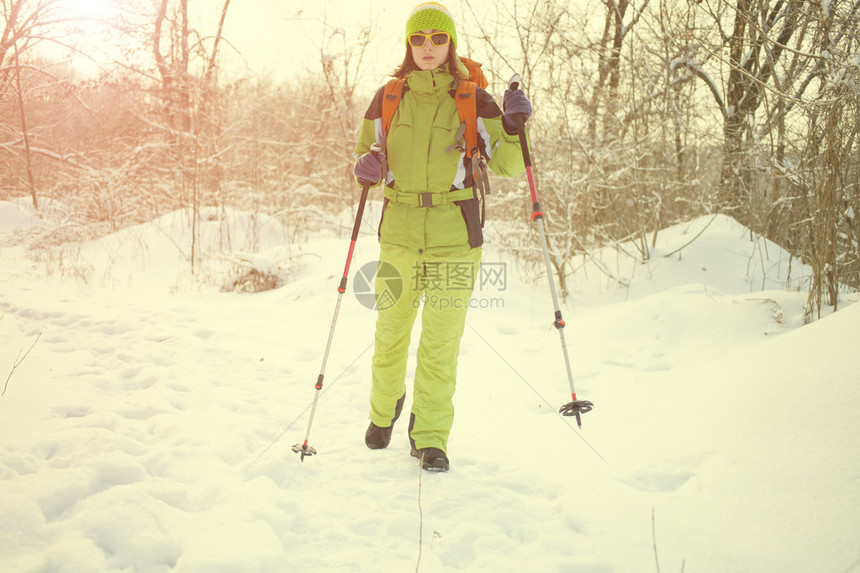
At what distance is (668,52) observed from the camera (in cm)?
584

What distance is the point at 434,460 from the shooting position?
2.64 meters

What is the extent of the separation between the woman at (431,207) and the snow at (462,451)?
41 centimetres

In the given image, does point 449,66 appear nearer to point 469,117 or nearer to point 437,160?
point 469,117

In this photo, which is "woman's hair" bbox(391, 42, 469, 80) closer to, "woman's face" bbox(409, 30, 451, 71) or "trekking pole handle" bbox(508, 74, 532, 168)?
"woman's face" bbox(409, 30, 451, 71)

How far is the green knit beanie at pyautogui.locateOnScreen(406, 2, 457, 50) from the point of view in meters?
2.66

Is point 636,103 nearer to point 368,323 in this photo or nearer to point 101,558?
point 368,323

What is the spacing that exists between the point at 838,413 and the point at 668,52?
507 centimetres

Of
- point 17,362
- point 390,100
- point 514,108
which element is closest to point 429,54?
point 390,100

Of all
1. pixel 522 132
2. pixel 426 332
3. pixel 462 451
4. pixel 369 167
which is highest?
pixel 522 132

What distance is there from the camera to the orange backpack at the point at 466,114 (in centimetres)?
267

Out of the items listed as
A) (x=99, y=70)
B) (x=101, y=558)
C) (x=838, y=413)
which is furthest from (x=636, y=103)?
(x=99, y=70)

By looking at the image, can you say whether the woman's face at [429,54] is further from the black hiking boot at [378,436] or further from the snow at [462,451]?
the snow at [462,451]

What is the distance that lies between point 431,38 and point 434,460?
2.26 metres

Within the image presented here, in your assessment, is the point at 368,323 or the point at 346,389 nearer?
the point at 346,389
